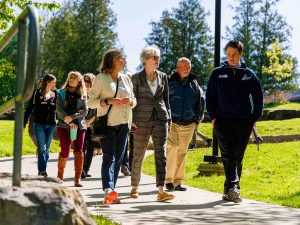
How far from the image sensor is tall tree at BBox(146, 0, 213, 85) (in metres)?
73.5

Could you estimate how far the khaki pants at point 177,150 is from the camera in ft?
30.3

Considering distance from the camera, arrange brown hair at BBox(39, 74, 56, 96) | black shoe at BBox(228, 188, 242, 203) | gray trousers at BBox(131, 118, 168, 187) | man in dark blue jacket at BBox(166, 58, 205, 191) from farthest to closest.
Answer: brown hair at BBox(39, 74, 56, 96)
man in dark blue jacket at BBox(166, 58, 205, 191)
gray trousers at BBox(131, 118, 168, 187)
black shoe at BBox(228, 188, 242, 203)

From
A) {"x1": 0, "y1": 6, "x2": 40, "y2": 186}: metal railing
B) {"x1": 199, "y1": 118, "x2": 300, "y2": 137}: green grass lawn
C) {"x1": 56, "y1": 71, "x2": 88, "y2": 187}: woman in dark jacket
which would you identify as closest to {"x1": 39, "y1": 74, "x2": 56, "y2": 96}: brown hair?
{"x1": 56, "y1": 71, "x2": 88, "y2": 187}: woman in dark jacket

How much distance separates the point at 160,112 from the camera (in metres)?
8.00

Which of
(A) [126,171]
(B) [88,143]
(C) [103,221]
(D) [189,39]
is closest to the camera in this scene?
(C) [103,221]

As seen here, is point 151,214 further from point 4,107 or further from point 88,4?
point 88,4

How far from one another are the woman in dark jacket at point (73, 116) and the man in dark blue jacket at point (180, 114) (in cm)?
136

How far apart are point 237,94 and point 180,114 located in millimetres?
1426

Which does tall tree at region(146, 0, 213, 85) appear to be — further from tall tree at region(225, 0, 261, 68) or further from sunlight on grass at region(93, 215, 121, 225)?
sunlight on grass at region(93, 215, 121, 225)

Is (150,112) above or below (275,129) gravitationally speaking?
above

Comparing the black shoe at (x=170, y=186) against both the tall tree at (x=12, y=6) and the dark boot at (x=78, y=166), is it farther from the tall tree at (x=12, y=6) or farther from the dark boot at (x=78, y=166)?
the tall tree at (x=12, y=6)

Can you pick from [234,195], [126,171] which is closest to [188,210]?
[234,195]

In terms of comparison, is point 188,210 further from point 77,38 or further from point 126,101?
point 77,38

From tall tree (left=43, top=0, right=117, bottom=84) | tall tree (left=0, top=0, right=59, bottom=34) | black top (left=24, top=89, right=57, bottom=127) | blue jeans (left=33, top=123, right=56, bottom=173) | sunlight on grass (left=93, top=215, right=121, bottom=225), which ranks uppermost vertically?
tall tree (left=43, top=0, right=117, bottom=84)
